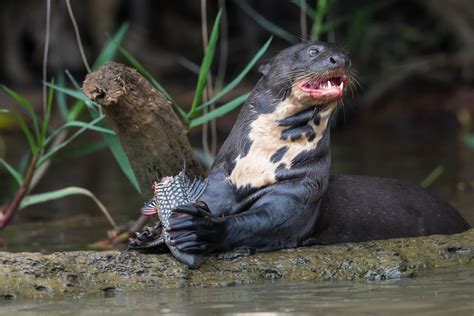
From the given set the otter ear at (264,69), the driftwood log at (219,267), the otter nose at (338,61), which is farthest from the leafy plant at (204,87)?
the driftwood log at (219,267)

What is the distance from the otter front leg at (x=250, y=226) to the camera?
3633mm

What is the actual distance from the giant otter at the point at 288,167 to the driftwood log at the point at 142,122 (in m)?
0.32

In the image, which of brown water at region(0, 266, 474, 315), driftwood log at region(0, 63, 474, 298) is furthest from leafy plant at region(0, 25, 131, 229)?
brown water at region(0, 266, 474, 315)

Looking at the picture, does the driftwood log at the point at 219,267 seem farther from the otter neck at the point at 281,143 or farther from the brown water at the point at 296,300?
the otter neck at the point at 281,143

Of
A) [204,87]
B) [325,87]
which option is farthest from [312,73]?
[204,87]

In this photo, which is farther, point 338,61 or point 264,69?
point 264,69

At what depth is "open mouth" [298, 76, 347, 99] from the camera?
4070mm

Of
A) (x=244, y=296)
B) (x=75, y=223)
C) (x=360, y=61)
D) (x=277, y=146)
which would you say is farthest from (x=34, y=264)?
(x=360, y=61)

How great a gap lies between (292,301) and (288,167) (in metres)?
0.85

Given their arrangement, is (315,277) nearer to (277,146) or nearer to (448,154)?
(277,146)

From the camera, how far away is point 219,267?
3.72 metres

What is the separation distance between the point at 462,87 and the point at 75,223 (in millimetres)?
5525

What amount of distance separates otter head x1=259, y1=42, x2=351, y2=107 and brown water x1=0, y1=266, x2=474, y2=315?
2.39ft

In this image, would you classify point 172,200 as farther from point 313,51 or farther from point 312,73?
point 313,51
